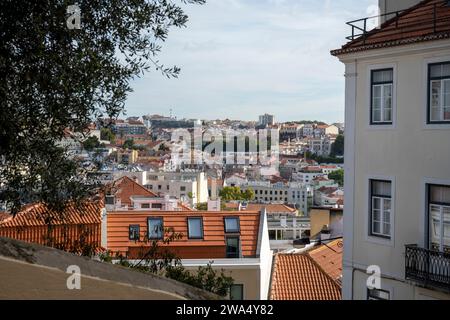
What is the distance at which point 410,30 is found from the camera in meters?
11.3

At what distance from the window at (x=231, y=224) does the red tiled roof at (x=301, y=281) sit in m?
1.83

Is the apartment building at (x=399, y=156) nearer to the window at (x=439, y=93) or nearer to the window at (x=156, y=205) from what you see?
the window at (x=439, y=93)

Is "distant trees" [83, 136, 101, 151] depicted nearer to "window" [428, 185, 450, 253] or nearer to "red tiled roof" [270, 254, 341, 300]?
"window" [428, 185, 450, 253]

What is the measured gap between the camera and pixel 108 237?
22.0 meters

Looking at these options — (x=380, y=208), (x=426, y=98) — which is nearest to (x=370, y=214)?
(x=380, y=208)

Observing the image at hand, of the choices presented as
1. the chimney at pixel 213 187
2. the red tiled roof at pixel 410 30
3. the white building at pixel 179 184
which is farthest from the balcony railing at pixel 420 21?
the chimney at pixel 213 187

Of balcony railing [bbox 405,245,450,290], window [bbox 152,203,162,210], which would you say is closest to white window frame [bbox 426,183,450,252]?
balcony railing [bbox 405,245,450,290]

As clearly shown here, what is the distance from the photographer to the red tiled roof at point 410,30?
10.6 m

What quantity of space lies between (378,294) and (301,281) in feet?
31.3

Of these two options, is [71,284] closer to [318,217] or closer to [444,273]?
[444,273]

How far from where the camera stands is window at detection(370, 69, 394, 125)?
37.7ft

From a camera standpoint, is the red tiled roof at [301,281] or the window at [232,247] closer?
the red tiled roof at [301,281]

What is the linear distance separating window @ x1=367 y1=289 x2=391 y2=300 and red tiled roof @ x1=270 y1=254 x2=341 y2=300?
7490 millimetres
